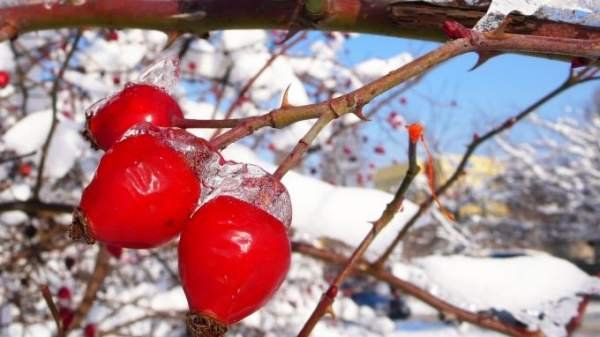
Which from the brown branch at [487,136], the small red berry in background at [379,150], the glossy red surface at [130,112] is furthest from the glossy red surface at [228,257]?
the small red berry in background at [379,150]

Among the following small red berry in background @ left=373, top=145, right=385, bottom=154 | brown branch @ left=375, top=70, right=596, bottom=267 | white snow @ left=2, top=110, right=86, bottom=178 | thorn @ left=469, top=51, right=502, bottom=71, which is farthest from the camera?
small red berry in background @ left=373, top=145, right=385, bottom=154

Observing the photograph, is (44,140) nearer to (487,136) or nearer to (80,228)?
(487,136)

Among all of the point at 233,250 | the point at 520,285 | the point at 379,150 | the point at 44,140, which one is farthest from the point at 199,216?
the point at 379,150

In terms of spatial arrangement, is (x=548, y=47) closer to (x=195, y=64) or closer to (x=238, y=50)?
(x=238, y=50)

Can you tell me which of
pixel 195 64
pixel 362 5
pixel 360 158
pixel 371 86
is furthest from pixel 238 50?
pixel 360 158

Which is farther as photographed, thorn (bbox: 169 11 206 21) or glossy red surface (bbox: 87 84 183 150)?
thorn (bbox: 169 11 206 21)

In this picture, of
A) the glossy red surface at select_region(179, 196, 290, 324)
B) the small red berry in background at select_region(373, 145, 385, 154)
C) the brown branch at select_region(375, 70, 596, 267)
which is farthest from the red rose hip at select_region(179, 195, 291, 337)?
the small red berry in background at select_region(373, 145, 385, 154)

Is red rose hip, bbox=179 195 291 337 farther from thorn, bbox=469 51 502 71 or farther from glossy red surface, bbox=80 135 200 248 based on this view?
thorn, bbox=469 51 502 71
